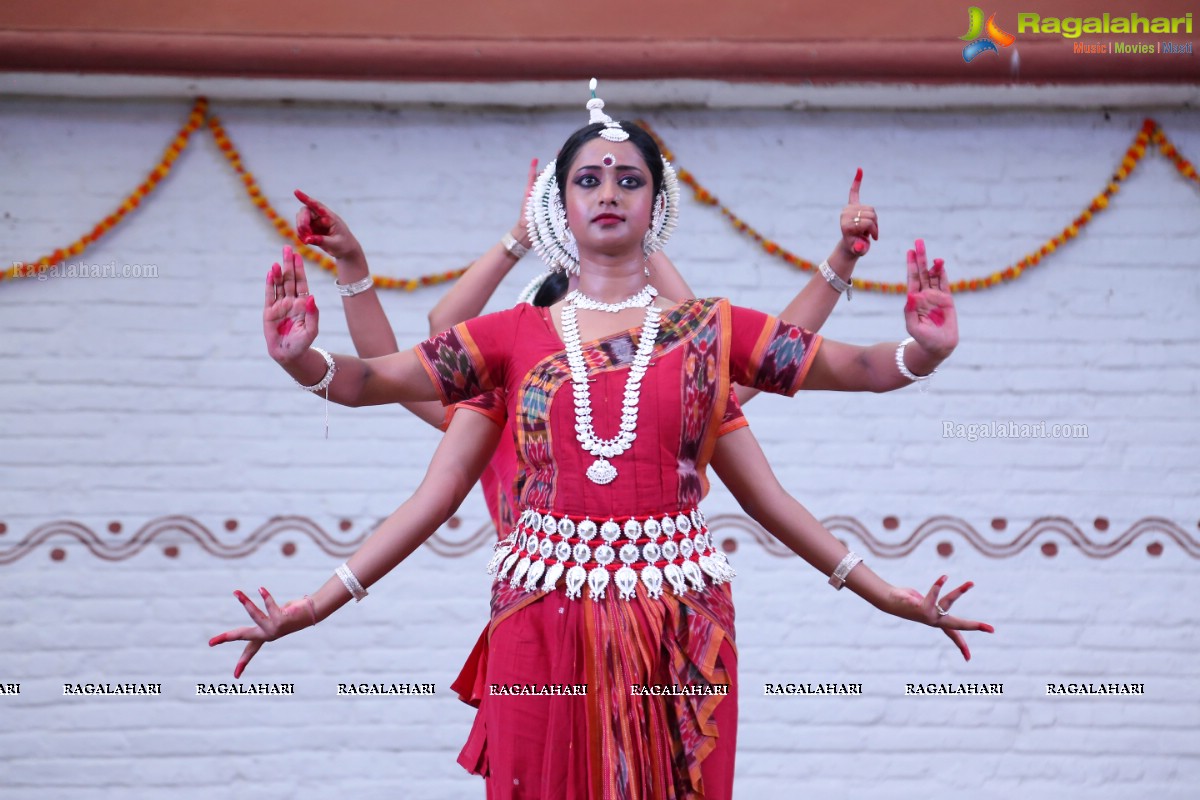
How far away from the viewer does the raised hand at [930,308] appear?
2072 millimetres

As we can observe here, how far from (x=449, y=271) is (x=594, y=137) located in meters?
1.93

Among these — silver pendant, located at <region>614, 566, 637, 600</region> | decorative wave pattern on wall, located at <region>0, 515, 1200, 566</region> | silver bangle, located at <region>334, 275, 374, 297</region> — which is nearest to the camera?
silver pendant, located at <region>614, 566, 637, 600</region>

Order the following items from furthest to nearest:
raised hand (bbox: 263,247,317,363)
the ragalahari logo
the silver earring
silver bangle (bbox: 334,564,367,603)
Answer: the ragalahari logo < the silver earring < silver bangle (bbox: 334,564,367,603) < raised hand (bbox: 263,247,317,363)

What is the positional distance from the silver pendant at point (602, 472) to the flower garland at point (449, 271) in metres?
2.15

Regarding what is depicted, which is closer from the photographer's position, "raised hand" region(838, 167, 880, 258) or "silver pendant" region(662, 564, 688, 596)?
"silver pendant" region(662, 564, 688, 596)

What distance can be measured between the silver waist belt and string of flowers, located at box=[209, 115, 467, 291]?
6.94 feet

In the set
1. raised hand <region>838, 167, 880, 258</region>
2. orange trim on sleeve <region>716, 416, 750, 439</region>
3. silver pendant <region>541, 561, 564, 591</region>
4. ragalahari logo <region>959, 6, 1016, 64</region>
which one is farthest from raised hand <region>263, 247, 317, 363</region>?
ragalahari logo <region>959, 6, 1016, 64</region>

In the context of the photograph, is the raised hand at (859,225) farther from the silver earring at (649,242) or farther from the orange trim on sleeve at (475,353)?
the orange trim on sleeve at (475,353)

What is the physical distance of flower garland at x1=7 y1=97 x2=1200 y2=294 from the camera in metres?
4.17

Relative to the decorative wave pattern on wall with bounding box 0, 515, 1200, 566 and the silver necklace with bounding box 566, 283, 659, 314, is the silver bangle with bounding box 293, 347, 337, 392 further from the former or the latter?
the decorative wave pattern on wall with bounding box 0, 515, 1200, 566

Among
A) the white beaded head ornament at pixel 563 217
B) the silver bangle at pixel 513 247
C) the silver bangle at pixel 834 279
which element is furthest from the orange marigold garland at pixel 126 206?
the silver bangle at pixel 834 279

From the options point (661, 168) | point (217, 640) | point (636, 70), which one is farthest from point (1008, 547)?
point (217, 640)

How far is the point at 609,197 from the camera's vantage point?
227 cm

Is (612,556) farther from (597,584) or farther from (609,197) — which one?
(609,197)
